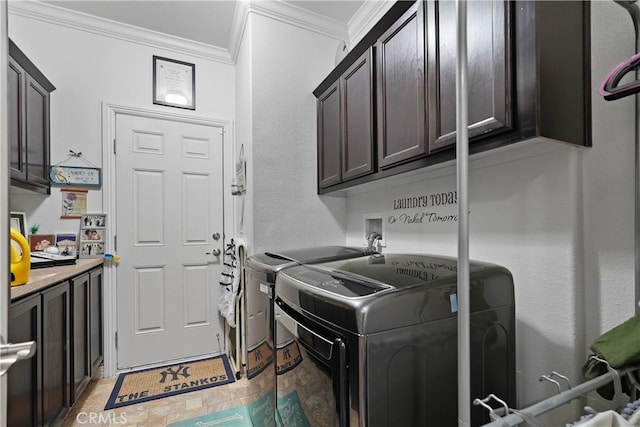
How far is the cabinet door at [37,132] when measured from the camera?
6.55ft

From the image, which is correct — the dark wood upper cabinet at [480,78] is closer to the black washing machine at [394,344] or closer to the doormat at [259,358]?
the black washing machine at [394,344]

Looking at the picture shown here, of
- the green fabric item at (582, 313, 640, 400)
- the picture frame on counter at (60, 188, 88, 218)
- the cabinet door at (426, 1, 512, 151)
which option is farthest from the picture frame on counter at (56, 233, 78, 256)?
the green fabric item at (582, 313, 640, 400)

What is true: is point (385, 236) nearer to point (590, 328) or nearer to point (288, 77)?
point (590, 328)

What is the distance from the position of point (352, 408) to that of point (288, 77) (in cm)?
208

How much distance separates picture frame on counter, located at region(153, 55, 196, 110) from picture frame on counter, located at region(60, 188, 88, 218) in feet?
3.20

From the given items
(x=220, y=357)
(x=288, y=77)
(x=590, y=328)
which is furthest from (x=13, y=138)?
(x=590, y=328)

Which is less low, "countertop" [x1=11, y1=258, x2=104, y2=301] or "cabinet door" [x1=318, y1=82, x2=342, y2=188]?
"cabinet door" [x1=318, y1=82, x2=342, y2=188]

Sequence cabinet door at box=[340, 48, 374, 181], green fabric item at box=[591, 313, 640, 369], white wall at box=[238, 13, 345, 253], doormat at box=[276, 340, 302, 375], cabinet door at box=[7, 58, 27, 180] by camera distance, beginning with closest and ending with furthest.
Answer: green fabric item at box=[591, 313, 640, 369], doormat at box=[276, 340, 302, 375], cabinet door at box=[340, 48, 374, 181], cabinet door at box=[7, 58, 27, 180], white wall at box=[238, 13, 345, 253]

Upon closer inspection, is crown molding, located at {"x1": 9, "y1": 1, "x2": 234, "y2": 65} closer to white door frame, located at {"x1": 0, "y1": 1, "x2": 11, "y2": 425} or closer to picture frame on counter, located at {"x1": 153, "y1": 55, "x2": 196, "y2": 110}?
picture frame on counter, located at {"x1": 153, "y1": 55, "x2": 196, "y2": 110}

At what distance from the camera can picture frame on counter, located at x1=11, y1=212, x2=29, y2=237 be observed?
2.11m

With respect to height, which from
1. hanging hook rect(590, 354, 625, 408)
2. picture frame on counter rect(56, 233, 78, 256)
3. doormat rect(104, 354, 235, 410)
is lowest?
doormat rect(104, 354, 235, 410)

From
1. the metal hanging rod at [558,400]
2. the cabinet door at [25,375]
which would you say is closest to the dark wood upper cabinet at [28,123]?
the cabinet door at [25,375]

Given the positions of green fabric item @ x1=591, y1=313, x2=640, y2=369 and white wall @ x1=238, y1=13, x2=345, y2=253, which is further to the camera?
white wall @ x1=238, y1=13, x2=345, y2=253

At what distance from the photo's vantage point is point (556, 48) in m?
0.89
